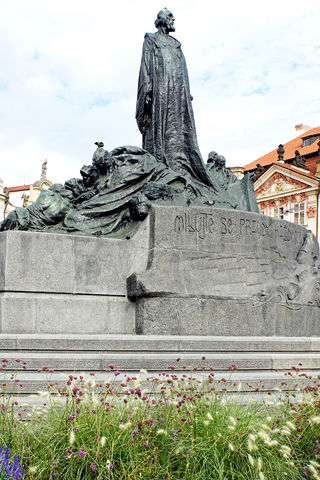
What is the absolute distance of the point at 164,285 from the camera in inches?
350

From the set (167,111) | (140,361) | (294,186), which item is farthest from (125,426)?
(294,186)

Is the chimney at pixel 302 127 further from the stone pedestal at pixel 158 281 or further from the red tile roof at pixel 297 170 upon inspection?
the stone pedestal at pixel 158 281

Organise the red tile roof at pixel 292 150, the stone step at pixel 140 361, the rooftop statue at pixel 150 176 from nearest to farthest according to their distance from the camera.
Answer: the stone step at pixel 140 361 < the rooftop statue at pixel 150 176 < the red tile roof at pixel 292 150

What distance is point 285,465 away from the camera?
4109mm

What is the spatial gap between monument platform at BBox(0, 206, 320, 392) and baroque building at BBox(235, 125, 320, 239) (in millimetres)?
29311

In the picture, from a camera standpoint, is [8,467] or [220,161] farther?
[220,161]

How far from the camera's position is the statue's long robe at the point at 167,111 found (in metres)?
11.5

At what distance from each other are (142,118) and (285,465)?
8634 mm

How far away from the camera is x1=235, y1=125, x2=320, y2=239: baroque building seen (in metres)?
40.1

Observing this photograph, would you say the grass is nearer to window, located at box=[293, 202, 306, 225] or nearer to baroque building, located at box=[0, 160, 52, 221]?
window, located at box=[293, 202, 306, 225]

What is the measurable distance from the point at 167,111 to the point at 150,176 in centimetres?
186

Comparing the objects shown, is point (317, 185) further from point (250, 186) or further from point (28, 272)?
point (28, 272)

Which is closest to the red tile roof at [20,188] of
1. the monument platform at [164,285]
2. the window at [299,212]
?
the window at [299,212]

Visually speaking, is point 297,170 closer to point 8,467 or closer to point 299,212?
point 299,212
